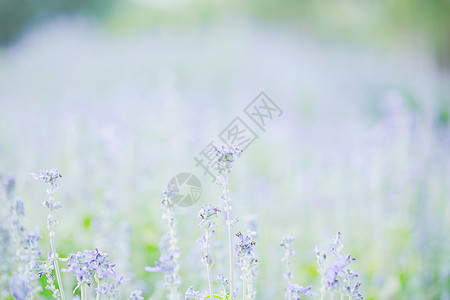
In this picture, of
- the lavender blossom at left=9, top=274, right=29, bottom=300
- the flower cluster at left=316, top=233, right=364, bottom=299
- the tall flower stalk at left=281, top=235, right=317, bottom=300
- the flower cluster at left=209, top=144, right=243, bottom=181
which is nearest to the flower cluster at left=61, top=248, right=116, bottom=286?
the lavender blossom at left=9, top=274, right=29, bottom=300

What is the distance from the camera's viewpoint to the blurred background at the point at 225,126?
3.73 m

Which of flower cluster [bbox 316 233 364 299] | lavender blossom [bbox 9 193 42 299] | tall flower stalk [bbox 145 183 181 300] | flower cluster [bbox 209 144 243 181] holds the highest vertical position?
flower cluster [bbox 209 144 243 181]

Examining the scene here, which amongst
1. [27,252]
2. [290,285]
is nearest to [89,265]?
[27,252]

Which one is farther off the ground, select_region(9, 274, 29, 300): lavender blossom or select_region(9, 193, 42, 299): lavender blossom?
select_region(9, 193, 42, 299): lavender blossom

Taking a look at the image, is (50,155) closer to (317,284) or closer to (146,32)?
(317,284)

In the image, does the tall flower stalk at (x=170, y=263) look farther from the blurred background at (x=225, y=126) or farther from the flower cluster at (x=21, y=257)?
the blurred background at (x=225, y=126)

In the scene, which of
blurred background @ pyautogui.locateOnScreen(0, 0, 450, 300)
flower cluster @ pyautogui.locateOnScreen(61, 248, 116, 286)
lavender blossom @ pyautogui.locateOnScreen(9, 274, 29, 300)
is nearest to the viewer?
lavender blossom @ pyautogui.locateOnScreen(9, 274, 29, 300)

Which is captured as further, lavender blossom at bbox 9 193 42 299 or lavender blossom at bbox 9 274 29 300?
lavender blossom at bbox 9 193 42 299

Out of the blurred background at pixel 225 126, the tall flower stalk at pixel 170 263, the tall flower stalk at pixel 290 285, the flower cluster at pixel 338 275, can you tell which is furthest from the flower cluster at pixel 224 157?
the blurred background at pixel 225 126

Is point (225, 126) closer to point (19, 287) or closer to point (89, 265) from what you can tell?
point (89, 265)

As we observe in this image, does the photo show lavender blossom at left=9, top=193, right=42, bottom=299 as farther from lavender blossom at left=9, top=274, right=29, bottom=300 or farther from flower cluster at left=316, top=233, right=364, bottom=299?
flower cluster at left=316, top=233, right=364, bottom=299

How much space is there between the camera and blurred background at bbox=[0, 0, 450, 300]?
12.2 feet

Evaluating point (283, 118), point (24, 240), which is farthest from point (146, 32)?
point (24, 240)

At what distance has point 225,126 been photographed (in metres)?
6.53
